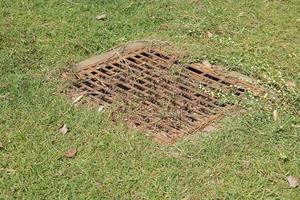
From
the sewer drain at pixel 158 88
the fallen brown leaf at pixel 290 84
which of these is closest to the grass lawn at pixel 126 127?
the fallen brown leaf at pixel 290 84

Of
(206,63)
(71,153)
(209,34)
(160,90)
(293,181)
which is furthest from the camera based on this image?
(209,34)

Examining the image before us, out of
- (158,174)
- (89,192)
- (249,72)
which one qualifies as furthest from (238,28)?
(89,192)

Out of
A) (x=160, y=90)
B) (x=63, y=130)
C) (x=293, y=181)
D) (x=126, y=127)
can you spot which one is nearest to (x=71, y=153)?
(x=63, y=130)

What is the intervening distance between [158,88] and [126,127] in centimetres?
64

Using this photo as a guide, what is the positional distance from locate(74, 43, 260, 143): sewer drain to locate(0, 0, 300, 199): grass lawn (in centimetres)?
16

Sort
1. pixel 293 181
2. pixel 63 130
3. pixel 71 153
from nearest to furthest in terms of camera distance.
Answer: pixel 293 181 < pixel 71 153 < pixel 63 130

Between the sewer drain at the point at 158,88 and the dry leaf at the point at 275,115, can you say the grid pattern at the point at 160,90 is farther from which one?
the dry leaf at the point at 275,115

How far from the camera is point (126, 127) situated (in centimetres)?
395

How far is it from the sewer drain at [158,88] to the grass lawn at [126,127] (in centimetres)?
16

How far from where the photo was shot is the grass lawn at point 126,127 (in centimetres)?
346

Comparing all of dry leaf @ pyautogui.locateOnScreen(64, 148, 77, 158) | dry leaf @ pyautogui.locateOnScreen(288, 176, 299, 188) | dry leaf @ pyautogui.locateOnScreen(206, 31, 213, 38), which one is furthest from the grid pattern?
dry leaf @ pyautogui.locateOnScreen(288, 176, 299, 188)

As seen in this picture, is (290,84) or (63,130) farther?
(290,84)

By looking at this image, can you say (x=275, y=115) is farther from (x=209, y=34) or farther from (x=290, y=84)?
(x=209, y=34)

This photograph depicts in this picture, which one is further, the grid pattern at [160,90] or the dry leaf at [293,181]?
the grid pattern at [160,90]
